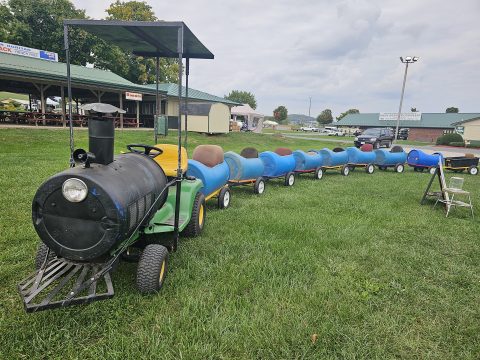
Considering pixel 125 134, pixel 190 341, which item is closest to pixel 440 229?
pixel 190 341

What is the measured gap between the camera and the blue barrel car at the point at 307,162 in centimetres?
1184

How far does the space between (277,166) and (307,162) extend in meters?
2.06

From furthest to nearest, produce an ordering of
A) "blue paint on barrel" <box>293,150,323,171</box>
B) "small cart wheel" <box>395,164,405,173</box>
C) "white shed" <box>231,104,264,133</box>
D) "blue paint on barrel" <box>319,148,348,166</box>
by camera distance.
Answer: "white shed" <box>231,104,264,133</box>
"small cart wheel" <box>395,164,405,173</box>
"blue paint on barrel" <box>319,148,348,166</box>
"blue paint on barrel" <box>293,150,323,171</box>

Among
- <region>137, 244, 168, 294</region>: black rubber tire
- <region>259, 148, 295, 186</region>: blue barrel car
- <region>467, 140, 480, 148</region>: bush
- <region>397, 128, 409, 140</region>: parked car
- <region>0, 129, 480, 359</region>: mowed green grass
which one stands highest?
<region>397, 128, 409, 140</region>: parked car

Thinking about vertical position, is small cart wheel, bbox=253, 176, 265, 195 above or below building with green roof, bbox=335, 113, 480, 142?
below

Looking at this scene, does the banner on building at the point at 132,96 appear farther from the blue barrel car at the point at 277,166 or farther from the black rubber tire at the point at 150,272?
the black rubber tire at the point at 150,272

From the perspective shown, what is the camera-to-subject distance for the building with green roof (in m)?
52.1

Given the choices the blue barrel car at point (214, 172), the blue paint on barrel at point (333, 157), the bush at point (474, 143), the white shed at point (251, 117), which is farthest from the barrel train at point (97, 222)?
the white shed at point (251, 117)

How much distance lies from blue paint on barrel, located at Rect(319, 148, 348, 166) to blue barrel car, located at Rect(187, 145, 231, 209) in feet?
21.1

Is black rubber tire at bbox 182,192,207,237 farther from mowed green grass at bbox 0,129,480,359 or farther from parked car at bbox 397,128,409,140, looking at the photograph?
parked car at bbox 397,128,409,140

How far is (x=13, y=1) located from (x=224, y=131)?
2863cm

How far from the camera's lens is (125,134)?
22.2 metres

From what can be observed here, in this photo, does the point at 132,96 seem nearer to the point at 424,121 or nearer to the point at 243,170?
the point at 243,170

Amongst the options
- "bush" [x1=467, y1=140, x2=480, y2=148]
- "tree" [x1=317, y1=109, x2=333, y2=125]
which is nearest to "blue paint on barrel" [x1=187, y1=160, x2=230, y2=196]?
"bush" [x1=467, y1=140, x2=480, y2=148]
